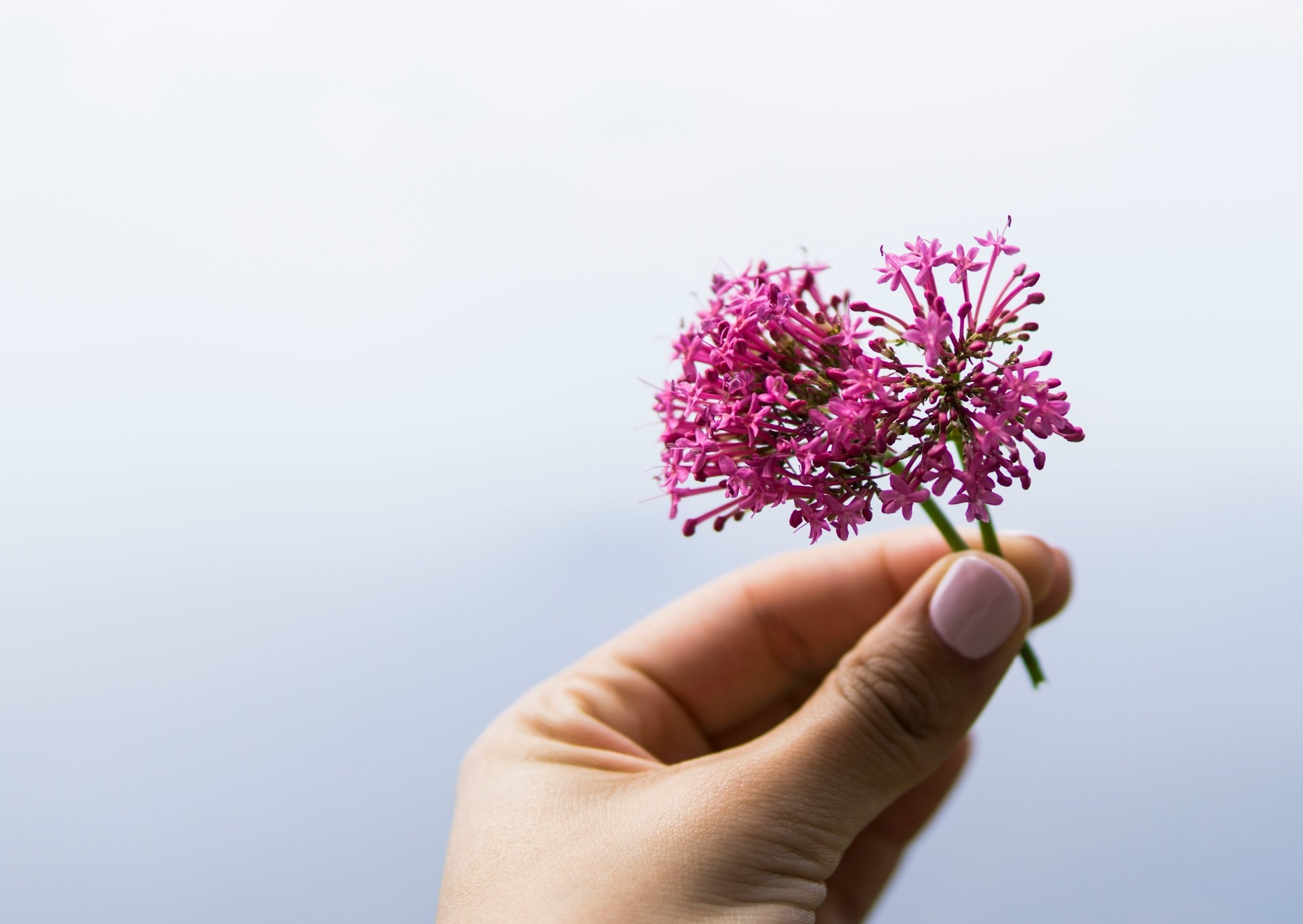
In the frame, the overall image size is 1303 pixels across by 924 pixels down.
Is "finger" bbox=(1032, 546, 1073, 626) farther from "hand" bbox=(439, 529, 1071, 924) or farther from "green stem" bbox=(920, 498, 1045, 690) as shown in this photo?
"green stem" bbox=(920, 498, 1045, 690)

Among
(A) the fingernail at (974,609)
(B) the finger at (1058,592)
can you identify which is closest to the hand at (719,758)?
(A) the fingernail at (974,609)

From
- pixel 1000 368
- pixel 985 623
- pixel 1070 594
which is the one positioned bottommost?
pixel 1070 594

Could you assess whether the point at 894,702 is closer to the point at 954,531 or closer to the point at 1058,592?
the point at 954,531

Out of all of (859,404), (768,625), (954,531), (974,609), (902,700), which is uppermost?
(859,404)

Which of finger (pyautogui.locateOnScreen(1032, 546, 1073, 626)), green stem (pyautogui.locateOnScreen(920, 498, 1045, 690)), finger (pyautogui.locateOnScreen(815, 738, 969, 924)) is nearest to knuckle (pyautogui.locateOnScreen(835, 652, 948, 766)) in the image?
green stem (pyautogui.locateOnScreen(920, 498, 1045, 690))

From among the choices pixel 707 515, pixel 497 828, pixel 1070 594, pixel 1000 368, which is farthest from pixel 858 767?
pixel 1070 594

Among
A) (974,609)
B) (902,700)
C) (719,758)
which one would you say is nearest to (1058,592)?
(974,609)

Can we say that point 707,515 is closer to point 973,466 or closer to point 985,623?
point 973,466
